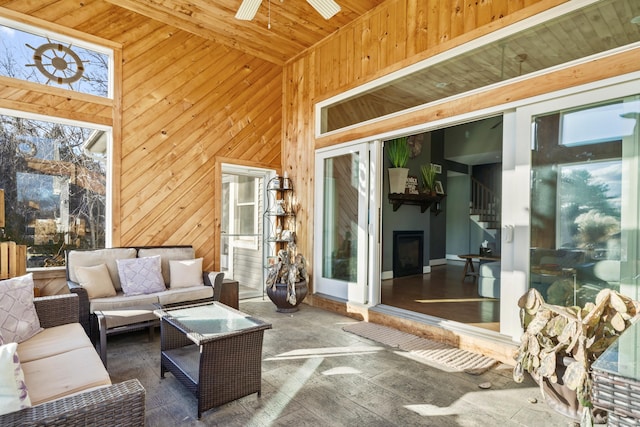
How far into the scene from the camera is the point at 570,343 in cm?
204

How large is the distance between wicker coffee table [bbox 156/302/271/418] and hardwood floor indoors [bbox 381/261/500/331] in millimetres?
2464

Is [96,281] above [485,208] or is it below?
below

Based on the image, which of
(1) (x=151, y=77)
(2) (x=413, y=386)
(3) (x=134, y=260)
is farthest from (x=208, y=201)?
(2) (x=413, y=386)

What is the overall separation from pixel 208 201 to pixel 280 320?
207 cm

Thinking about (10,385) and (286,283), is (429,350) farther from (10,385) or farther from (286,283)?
(10,385)

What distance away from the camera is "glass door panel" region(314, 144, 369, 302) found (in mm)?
4531

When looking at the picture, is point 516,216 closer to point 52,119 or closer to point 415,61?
point 415,61

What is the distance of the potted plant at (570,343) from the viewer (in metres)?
1.95

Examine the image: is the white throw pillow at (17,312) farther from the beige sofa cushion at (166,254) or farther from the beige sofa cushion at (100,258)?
the beige sofa cushion at (166,254)

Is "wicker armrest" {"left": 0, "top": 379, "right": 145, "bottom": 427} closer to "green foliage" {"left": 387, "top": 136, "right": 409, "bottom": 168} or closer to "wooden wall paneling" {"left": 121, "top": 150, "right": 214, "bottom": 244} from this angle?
"wooden wall paneling" {"left": 121, "top": 150, "right": 214, "bottom": 244}

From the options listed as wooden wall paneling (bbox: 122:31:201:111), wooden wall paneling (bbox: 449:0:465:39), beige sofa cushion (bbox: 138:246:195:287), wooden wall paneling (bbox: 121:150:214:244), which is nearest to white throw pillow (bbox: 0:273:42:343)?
beige sofa cushion (bbox: 138:246:195:287)

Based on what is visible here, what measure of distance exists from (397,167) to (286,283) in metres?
3.26

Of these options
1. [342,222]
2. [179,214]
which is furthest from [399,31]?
[179,214]

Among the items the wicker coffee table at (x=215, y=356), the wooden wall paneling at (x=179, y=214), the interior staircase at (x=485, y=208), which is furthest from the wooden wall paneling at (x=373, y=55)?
the interior staircase at (x=485, y=208)
